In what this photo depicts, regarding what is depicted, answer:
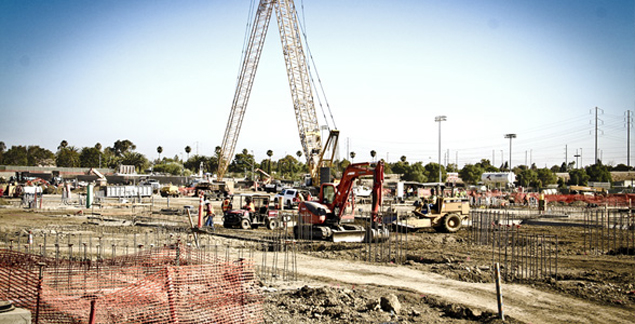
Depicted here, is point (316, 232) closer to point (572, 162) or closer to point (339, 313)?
point (339, 313)

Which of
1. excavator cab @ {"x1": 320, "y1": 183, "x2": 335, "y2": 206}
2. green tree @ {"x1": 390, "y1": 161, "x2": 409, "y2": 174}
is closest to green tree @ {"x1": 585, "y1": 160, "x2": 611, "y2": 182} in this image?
green tree @ {"x1": 390, "y1": 161, "x2": 409, "y2": 174}

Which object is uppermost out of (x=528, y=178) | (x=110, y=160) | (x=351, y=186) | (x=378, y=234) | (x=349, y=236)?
(x=110, y=160)

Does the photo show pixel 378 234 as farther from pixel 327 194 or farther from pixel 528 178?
pixel 528 178

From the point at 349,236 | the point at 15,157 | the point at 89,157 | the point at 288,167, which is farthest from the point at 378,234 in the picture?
the point at 15,157

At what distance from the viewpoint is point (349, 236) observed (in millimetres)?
20312

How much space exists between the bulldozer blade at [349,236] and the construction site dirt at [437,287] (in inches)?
22.0

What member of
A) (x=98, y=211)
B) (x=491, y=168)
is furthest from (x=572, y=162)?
(x=98, y=211)

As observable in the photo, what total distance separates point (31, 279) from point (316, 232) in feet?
39.8

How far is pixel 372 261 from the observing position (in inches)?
637

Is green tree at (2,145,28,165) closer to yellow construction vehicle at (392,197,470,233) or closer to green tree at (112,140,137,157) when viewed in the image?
green tree at (112,140,137,157)

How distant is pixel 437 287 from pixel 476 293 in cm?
101

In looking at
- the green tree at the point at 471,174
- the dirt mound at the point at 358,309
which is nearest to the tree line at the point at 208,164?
the green tree at the point at 471,174

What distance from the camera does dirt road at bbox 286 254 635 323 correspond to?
10.2 metres

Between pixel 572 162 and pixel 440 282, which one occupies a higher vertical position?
pixel 572 162
